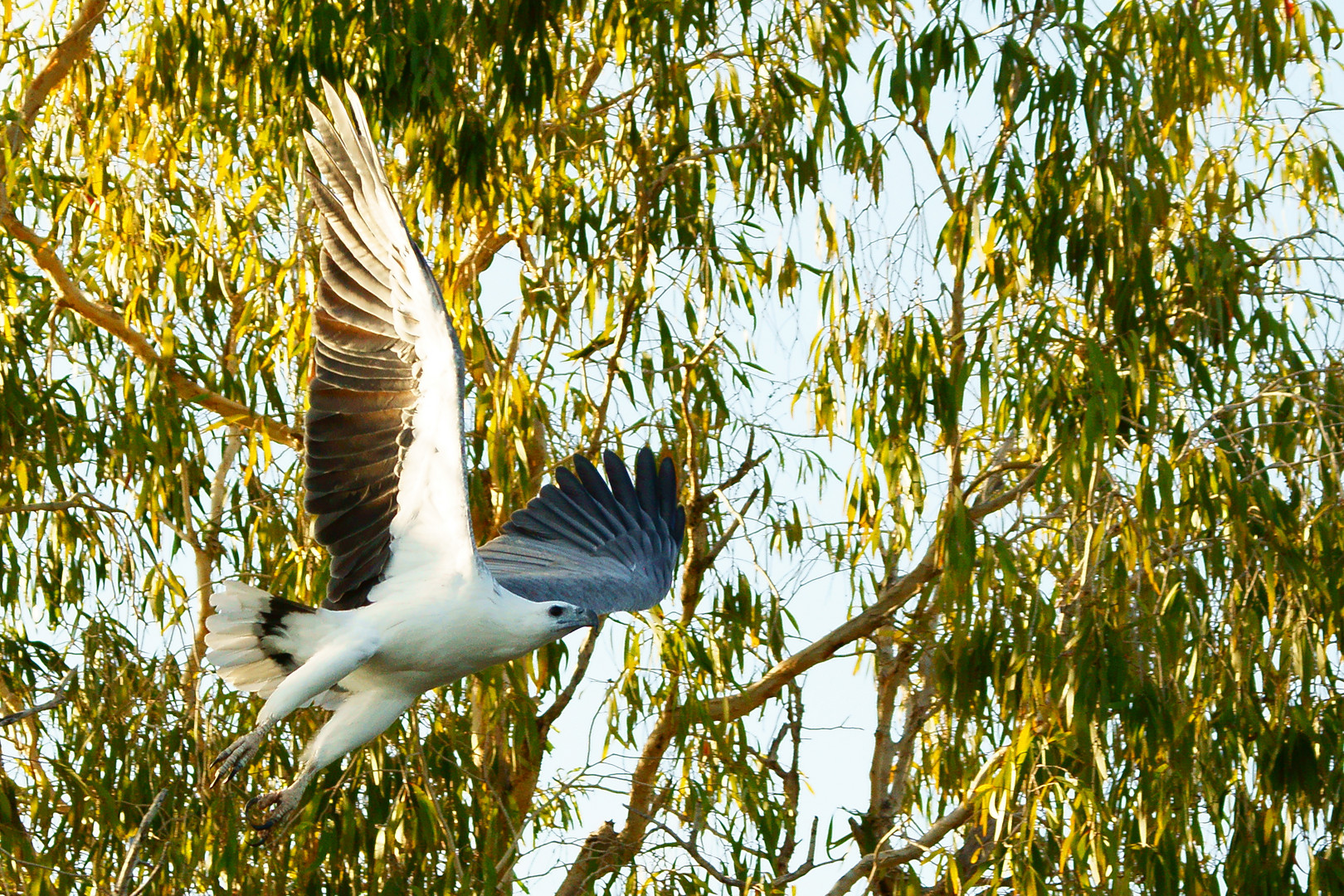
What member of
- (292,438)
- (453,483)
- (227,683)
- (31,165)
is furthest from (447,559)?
(31,165)

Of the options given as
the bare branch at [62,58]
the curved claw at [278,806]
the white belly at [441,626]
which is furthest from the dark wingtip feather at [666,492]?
the bare branch at [62,58]

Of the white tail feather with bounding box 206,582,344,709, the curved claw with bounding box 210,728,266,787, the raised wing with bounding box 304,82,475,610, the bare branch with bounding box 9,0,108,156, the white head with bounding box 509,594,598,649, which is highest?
the bare branch with bounding box 9,0,108,156

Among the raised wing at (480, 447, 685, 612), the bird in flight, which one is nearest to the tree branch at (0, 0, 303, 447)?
the raised wing at (480, 447, 685, 612)

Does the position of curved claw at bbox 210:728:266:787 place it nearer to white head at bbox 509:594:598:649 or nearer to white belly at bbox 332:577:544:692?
white belly at bbox 332:577:544:692

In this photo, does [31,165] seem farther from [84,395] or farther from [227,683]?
[227,683]

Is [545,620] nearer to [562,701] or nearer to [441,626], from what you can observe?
[441,626]

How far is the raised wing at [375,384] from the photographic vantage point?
2.72 meters

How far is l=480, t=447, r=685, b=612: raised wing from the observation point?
3.46m

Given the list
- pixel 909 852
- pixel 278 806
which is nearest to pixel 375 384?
pixel 278 806

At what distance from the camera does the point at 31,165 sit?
4.17 m

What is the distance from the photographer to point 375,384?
2814 mm

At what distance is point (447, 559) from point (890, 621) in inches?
71.9

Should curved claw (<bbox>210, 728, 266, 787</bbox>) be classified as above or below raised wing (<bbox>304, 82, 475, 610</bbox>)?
below

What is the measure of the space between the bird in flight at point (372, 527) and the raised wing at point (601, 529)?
344 mm
